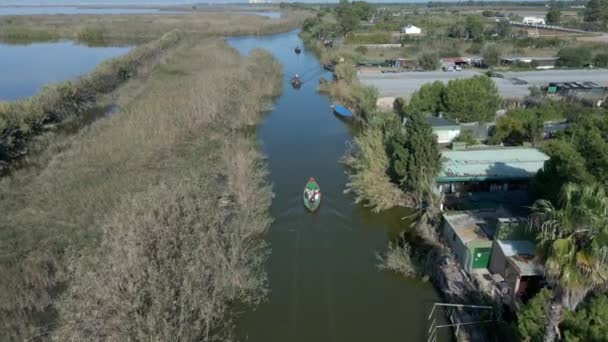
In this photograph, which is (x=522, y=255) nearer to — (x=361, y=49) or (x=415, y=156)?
(x=415, y=156)

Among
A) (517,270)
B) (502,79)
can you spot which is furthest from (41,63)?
(517,270)

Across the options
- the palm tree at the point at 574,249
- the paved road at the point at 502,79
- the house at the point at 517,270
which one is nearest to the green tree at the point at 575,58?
the paved road at the point at 502,79

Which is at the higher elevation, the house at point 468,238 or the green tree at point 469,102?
the green tree at point 469,102

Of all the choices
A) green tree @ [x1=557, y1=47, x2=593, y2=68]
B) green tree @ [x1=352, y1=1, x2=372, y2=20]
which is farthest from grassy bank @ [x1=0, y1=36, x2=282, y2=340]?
green tree @ [x1=352, y1=1, x2=372, y2=20]

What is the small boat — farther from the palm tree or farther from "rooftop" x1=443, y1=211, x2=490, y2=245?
the palm tree

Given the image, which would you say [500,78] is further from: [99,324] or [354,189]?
[99,324]

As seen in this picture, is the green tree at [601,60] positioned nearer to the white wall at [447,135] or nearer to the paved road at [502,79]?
the paved road at [502,79]

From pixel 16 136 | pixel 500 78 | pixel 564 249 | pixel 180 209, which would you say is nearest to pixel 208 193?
pixel 180 209

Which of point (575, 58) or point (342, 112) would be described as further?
point (575, 58)
